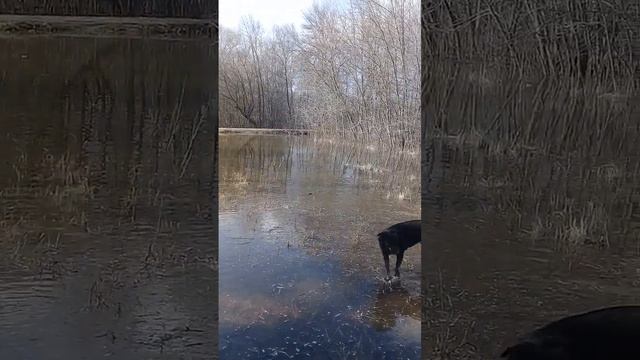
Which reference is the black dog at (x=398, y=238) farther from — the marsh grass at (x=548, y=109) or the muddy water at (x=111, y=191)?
the muddy water at (x=111, y=191)

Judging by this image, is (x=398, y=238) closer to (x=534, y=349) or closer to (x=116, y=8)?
(x=534, y=349)

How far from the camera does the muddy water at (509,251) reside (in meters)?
1.82

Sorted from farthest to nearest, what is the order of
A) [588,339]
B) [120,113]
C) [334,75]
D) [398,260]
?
1. [334,75]
2. [398,260]
3. [120,113]
4. [588,339]

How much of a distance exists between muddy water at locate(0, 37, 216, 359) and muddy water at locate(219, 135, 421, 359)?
127 mm

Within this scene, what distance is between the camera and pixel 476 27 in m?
1.92

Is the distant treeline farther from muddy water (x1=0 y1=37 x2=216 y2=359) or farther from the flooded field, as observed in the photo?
the flooded field

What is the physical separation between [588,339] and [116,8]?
205cm

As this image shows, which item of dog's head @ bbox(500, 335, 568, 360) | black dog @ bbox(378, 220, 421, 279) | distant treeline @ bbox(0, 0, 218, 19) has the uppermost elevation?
distant treeline @ bbox(0, 0, 218, 19)

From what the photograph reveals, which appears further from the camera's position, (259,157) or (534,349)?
(259,157)

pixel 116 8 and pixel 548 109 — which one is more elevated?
pixel 116 8

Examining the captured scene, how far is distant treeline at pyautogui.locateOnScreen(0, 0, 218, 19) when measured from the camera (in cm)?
193

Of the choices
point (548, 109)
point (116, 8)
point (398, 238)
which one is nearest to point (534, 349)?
point (398, 238)

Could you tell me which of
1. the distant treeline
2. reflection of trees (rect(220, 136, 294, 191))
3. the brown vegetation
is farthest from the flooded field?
the distant treeline

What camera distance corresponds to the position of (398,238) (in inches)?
82.0
